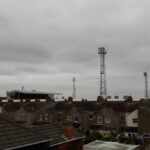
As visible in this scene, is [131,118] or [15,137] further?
[131,118]

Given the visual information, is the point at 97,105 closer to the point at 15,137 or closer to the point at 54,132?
the point at 54,132

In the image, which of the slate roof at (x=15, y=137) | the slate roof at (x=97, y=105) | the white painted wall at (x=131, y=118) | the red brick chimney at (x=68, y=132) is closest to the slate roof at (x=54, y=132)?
the red brick chimney at (x=68, y=132)

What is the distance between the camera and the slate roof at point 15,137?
666 inches

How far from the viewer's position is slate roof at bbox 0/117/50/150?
16922mm

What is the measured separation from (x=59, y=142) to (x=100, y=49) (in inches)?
2218

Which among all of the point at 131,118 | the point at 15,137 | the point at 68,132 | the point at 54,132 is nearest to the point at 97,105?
the point at 131,118

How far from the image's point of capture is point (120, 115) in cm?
6419

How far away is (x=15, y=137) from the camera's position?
18.1 m

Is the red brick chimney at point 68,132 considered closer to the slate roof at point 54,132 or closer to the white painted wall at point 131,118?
the slate roof at point 54,132

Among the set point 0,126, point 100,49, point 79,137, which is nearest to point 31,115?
point 100,49

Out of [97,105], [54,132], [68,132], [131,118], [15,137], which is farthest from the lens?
[97,105]

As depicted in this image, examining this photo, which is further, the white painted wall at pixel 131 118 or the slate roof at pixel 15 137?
the white painted wall at pixel 131 118

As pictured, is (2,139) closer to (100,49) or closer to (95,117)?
(95,117)

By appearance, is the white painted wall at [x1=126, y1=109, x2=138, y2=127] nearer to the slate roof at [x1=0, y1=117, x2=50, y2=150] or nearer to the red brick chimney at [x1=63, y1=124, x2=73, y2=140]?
the red brick chimney at [x1=63, y1=124, x2=73, y2=140]
